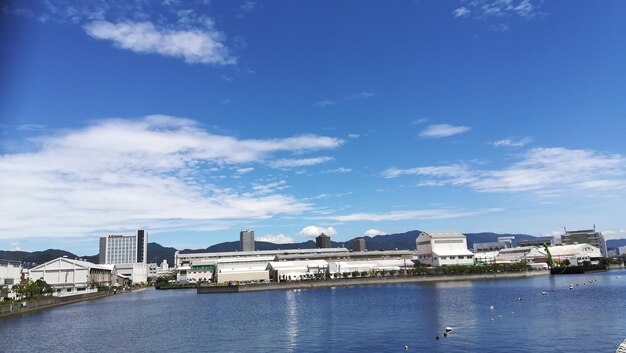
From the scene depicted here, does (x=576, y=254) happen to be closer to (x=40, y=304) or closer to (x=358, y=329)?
(x=358, y=329)

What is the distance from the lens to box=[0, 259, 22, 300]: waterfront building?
63.4 metres

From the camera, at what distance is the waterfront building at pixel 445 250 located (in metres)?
110

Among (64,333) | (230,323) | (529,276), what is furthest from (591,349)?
(529,276)

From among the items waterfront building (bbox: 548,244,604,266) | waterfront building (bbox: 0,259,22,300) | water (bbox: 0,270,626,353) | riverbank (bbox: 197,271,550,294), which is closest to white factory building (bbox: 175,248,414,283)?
riverbank (bbox: 197,271,550,294)

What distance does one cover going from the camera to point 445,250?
369ft

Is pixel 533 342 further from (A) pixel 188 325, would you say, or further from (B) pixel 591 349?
(A) pixel 188 325

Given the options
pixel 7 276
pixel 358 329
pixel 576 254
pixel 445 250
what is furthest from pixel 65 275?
pixel 576 254

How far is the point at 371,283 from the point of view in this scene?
9088cm

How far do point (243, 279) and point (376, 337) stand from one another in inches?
3115

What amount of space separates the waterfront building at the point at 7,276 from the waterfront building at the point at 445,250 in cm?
8387

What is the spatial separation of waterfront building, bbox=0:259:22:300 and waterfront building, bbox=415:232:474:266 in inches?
3302

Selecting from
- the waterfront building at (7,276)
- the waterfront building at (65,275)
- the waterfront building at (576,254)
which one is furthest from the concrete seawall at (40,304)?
the waterfront building at (576,254)

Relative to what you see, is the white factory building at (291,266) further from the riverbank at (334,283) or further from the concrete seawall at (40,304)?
the concrete seawall at (40,304)

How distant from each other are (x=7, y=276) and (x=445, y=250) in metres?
88.2
